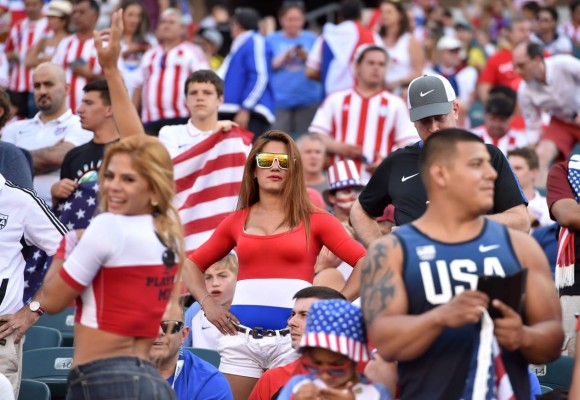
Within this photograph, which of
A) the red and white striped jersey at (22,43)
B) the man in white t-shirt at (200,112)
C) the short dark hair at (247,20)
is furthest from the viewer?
the red and white striped jersey at (22,43)

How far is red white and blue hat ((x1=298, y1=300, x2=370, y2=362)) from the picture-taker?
15.8 ft

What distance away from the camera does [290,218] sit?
685cm

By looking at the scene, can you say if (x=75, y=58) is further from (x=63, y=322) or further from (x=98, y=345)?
(x=98, y=345)

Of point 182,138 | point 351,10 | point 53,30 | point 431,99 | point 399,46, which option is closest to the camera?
point 431,99

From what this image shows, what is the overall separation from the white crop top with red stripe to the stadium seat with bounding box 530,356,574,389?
10.1 ft

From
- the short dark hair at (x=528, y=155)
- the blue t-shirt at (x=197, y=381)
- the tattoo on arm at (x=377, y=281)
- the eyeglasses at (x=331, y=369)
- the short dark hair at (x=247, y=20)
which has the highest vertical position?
the short dark hair at (x=247, y=20)

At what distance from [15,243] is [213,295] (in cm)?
173

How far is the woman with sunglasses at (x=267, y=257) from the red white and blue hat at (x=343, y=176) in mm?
2653

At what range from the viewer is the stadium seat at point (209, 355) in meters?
7.56

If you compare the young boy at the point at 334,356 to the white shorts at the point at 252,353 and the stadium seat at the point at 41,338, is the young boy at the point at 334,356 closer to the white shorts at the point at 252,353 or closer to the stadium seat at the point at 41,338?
the white shorts at the point at 252,353

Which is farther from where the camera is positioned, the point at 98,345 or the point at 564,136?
the point at 564,136

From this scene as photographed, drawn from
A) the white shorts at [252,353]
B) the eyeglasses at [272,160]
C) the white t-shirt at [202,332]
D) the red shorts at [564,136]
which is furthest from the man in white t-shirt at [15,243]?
the red shorts at [564,136]

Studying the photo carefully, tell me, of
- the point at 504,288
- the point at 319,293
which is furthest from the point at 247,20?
the point at 504,288

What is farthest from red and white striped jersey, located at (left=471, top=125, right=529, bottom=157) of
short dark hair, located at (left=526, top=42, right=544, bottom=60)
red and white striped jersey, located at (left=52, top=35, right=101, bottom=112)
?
red and white striped jersey, located at (left=52, top=35, right=101, bottom=112)
